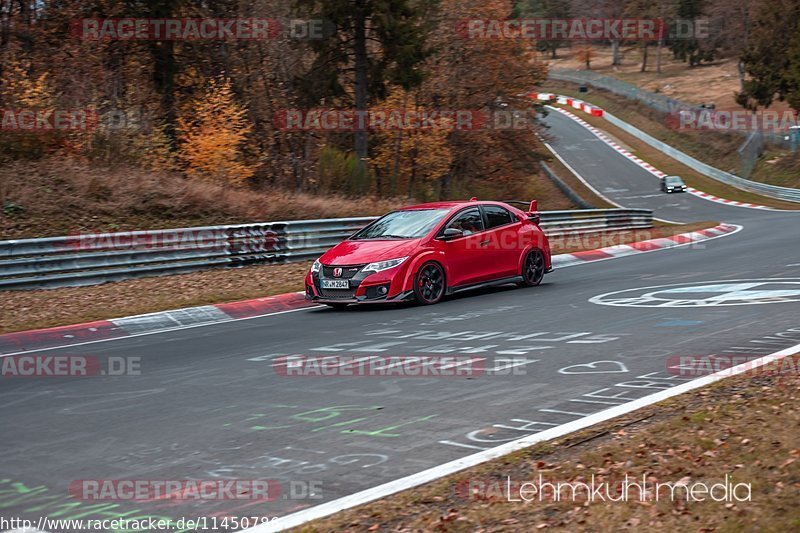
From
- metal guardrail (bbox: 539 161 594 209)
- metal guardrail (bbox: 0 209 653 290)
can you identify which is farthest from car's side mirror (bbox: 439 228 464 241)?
metal guardrail (bbox: 539 161 594 209)

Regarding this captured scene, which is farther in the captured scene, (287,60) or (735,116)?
(735,116)

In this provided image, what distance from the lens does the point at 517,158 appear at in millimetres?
44938

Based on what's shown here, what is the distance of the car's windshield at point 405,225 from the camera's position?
48.1 ft

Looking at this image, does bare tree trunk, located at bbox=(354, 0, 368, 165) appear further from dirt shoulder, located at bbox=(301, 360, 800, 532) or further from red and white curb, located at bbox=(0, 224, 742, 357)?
dirt shoulder, located at bbox=(301, 360, 800, 532)

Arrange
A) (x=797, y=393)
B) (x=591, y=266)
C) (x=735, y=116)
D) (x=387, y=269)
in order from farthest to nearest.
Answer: (x=735, y=116), (x=591, y=266), (x=387, y=269), (x=797, y=393)

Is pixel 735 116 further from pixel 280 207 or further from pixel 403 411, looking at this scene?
pixel 403 411

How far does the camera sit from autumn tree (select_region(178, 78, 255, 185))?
27.1 metres

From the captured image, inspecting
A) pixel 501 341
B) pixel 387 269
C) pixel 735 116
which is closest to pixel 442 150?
pixel 387 269

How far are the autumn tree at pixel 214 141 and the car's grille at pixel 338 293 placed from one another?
1258 cm

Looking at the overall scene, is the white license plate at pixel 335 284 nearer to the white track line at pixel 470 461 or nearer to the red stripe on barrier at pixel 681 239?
the white track line at pixel 470 461

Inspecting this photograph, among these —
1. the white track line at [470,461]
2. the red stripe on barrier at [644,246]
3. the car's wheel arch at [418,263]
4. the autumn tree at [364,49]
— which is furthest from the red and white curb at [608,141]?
the white track line at [470,461]

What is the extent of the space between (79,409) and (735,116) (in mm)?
76106

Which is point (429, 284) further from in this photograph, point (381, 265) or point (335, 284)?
point (335, 284)

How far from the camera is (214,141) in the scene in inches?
1073
